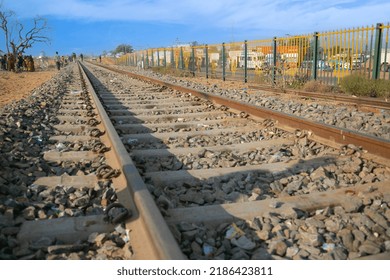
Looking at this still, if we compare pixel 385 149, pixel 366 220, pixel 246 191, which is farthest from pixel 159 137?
pixel 366 220

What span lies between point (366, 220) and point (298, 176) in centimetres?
102

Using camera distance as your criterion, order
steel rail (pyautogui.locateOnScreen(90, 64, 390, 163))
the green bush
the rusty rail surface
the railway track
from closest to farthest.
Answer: the railway track < steel rail (pyautogui.locateOnScreen(90, 64, 390, 163)) < the rusty rail surface < the green bush

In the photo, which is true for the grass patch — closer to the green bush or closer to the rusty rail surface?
the green bush

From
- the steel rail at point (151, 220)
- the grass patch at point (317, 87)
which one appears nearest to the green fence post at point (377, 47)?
the grass patch at point (317, 87)

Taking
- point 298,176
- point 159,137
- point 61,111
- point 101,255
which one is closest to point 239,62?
point 61,111

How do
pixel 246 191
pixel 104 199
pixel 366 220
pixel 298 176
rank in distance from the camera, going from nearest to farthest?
pixel 366 220
pixel 104 199
pixel 246 191
pixel 298 176

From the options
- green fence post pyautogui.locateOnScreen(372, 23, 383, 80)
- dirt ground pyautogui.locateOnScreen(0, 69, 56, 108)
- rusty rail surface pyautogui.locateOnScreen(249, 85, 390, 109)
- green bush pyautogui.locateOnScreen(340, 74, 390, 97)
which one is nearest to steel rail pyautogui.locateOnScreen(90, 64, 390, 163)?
rusty rail surface pyautogui.locateOnScreen(249, 85, 390, 109)

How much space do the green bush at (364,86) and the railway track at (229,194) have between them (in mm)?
6237

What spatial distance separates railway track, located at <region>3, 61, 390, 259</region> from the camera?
2.31 metres

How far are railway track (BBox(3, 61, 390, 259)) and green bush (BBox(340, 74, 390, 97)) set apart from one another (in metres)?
6.24
